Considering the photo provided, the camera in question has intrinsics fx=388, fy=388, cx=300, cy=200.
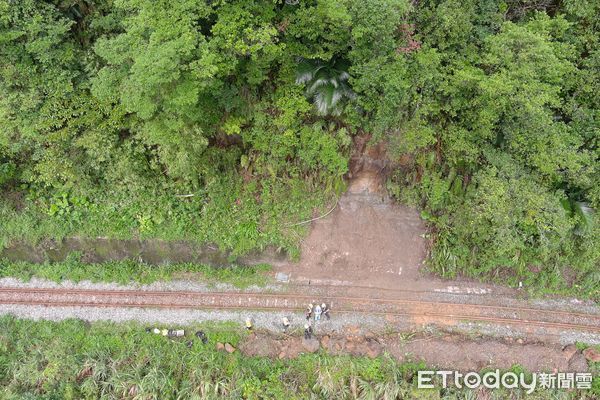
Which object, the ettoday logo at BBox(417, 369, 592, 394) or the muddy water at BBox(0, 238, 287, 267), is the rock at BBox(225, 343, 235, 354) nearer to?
the muddy water at BBox(0, 238, 287, 267)

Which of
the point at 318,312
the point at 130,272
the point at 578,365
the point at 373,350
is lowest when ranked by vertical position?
the point at 373,350

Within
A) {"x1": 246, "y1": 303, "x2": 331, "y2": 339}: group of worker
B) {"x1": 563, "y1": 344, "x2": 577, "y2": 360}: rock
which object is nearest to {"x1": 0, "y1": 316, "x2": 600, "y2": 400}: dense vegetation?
{"x1": 246, "y1": 303, "x2": 331, "y2": 339}: group of worker

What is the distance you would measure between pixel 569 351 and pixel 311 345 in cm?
1036

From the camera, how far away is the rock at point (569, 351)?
1553cm

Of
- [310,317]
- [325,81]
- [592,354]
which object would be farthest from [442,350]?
[325,81]

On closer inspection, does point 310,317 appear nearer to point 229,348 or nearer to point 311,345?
point 311,345

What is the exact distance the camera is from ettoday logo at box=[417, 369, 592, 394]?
587 inches

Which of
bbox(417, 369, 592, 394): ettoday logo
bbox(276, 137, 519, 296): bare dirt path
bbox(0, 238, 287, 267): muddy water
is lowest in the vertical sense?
bbox(417, 369, 592, 394): ettoday logo

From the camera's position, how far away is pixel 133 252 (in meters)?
17.3

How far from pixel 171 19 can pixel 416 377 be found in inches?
590

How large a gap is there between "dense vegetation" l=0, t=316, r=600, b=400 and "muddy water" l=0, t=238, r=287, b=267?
A: 283 centimetres

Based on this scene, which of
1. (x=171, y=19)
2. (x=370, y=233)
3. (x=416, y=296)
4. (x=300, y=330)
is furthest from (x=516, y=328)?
(x=171, y=19)

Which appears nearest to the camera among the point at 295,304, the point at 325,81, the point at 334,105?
the point at 325,81

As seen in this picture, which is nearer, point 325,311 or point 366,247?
point 325,311
